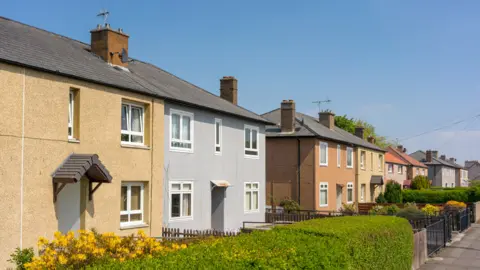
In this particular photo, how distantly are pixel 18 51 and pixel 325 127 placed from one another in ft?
102

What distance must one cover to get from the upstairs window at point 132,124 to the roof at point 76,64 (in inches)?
30.2

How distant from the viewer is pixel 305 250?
339 inches

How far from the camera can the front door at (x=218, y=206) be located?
2536 centimetres

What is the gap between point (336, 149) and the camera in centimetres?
4134

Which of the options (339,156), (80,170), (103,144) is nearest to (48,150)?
(80,170)

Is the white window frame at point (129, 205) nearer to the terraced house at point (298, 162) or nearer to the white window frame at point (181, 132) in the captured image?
the white window frame at point (181, 132)

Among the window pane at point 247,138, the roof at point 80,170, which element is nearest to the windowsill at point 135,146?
the roof at point 80,170

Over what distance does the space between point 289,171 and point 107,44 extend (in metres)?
19.8

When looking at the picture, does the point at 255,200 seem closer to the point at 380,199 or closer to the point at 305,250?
the point at 305,250

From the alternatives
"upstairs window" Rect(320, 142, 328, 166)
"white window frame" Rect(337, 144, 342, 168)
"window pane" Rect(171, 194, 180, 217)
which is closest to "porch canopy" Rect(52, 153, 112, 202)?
"window pane" Rect(171, 194, 180, 217)

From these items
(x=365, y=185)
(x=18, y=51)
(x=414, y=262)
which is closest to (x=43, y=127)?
(x=18, y=51)

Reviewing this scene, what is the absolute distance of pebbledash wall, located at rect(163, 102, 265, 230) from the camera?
21422mm

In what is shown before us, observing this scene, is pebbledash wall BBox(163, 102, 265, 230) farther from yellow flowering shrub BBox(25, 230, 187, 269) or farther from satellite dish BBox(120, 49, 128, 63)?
yellow flowering shrub BBox(25, 230, 187, 269)

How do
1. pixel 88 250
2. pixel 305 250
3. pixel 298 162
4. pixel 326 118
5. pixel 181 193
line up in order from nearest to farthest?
pixel 305 250 → pixel 88 250 → pixel 181 193 → pixel 298 162 → pixel 326 118
